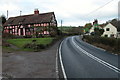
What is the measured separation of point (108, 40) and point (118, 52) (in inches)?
204

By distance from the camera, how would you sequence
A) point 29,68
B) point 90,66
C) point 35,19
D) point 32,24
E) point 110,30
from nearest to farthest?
point 29,68 < point 90,66 < point 32,24 < point 35,19 < point 110,30

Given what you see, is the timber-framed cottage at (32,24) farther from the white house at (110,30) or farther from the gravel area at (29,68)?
the gravel area at (29,68)

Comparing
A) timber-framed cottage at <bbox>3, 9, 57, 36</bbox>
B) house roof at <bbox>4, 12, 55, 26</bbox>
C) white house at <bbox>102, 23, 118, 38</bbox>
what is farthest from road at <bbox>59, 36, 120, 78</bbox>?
white house at <bbox>102, 23, 118, 38</bbox>

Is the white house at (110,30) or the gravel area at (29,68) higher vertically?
the white house at (110,30)

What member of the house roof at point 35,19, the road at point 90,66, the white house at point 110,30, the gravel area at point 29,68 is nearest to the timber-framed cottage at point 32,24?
the house roof at point 35,19

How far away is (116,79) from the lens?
23.2ft

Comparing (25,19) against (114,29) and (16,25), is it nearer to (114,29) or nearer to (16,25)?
(16,25)

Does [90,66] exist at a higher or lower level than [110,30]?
lower

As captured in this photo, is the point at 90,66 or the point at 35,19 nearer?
the point at 90,66

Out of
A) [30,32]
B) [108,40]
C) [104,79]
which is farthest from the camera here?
[30,32]

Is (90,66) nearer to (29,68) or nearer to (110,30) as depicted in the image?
(29,68)

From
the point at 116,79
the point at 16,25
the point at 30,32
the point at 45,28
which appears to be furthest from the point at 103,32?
the point at 116,79

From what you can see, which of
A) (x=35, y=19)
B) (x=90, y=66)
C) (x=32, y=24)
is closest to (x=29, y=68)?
(x=90, y=66)

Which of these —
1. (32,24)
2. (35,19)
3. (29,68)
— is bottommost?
(29,68)
